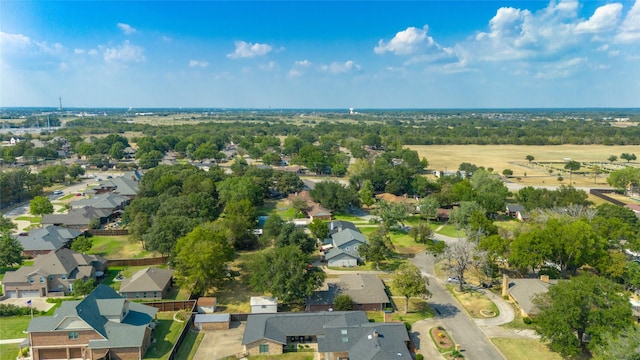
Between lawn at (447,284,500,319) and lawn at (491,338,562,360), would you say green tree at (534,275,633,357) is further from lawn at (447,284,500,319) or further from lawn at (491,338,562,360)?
lawn at (447,284,500,319)

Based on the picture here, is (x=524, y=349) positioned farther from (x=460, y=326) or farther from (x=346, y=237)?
(x=346, y=237)

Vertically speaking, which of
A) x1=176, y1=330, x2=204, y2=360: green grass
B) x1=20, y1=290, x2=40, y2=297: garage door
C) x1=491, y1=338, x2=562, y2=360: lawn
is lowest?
x1=176, y1=330, x2=204, y2=360: green grass

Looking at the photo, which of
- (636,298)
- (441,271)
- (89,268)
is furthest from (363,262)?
(89,268)

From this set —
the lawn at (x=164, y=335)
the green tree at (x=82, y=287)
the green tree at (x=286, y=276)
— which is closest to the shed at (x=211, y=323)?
the lawn at (x=164, y=335)

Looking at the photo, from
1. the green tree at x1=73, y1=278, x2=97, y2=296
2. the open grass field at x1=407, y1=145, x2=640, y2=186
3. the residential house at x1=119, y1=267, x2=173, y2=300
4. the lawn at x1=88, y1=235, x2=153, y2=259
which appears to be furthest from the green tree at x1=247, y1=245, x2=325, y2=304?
the open grass field at x1=407, y1=145, x2=640, y2=186

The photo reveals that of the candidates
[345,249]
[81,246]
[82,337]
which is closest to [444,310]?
[345,249]

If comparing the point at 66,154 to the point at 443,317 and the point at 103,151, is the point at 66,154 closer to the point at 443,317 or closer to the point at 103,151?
the point at 103,151
